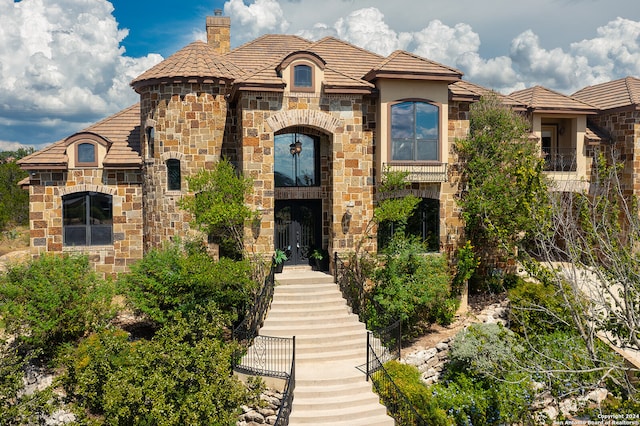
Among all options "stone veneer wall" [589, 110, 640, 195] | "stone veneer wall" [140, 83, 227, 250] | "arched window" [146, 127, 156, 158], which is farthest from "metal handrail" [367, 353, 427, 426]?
"stone veneer wall" [589, 110, 640, 195]

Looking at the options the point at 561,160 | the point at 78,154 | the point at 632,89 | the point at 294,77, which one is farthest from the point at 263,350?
the point at 632,89

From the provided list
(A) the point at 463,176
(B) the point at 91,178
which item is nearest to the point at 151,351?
(B) the point at 91,178

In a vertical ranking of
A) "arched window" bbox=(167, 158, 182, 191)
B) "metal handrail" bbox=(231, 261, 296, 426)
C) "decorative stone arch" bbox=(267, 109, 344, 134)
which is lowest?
"metal handrail" bbox=(231, 261, 296, 426)

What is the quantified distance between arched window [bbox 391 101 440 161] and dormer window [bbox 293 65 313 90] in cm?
335

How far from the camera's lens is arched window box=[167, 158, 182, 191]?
20.1 metres

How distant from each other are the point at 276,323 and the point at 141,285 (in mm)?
4739

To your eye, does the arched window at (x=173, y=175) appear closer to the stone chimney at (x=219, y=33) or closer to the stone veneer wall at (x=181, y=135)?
the stone veneer wall at (x=181, y=135)

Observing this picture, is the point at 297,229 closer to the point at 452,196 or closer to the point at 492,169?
the point at 452,196

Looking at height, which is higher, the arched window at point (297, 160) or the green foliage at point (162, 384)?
the arched window at point (297, 160)

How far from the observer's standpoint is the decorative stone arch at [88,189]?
2098 centimetres

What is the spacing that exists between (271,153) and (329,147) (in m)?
2.63

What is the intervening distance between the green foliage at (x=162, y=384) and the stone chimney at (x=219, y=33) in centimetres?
1443

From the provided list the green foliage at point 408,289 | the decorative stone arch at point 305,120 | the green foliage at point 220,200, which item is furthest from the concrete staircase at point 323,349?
the decorative stone arch at point 305,120

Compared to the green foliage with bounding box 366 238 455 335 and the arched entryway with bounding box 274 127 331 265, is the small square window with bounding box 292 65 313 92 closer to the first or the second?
the arched entryway with bounding box 274 127 331 265
